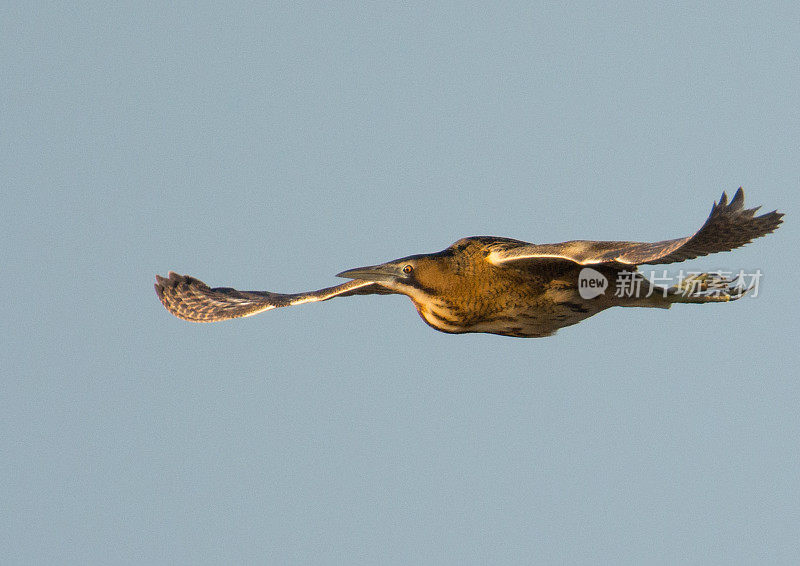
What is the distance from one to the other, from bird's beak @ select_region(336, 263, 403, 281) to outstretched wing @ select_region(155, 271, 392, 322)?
550mm

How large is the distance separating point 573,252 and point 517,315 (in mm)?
1439

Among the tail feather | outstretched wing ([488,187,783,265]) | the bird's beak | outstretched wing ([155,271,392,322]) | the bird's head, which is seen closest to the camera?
outstretched wing ([488,187,783,265])

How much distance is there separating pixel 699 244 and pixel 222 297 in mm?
6991

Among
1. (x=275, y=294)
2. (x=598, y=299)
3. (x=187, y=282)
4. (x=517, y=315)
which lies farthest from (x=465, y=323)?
(x=187, y=282)

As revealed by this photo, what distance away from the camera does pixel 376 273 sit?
1266 centimetres

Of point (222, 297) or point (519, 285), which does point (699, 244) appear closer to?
point (519, 285)

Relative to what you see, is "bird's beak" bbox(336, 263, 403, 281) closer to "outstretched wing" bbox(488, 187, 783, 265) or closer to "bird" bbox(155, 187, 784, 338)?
→ "bird" bbox(155, 187, 784, 338)

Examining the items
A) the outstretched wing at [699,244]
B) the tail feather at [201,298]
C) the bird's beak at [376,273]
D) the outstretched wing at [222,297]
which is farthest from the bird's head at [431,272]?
the tail feather at [201,298]

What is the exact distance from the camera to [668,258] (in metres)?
10.5

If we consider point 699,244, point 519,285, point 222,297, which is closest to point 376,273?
point 519,285

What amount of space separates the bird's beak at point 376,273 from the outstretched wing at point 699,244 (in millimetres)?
1868

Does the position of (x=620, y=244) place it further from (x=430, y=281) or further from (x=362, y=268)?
(x=362, y=268)

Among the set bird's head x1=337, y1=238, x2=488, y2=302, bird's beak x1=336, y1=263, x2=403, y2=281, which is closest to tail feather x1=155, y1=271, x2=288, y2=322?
bird's beak x1=336, y1=263, x2=403, y2=281

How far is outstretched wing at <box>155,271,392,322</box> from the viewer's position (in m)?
13.7
